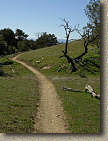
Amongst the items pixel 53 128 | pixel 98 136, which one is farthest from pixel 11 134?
pixel 98 136

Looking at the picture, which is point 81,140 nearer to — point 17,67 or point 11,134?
point 11,134

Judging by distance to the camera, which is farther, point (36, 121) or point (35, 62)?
point (35, 62)

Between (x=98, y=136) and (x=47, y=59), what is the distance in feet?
92.9

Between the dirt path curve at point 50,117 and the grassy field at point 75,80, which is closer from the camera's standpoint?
the dirt path curve at point 50,117

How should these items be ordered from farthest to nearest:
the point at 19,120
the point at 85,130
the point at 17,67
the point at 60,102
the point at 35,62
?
the point at 35,62, the point at 17,67, the point at 60,102, the point at 19,120, the point at 85,130

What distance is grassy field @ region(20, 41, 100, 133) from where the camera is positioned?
9.09 metres

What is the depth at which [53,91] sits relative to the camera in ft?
54.8

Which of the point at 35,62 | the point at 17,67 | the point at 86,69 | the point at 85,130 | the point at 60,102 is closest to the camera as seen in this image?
the point at 85,130

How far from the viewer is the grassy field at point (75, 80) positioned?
29.8 ft

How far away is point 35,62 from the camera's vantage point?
33375mm

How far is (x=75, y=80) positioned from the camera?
73.5 feet

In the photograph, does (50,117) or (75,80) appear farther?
(75,80)

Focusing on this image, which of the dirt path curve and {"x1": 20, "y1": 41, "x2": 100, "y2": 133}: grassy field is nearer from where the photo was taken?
the dirt path curve

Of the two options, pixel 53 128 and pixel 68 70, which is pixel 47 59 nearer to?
pixel 68 70
